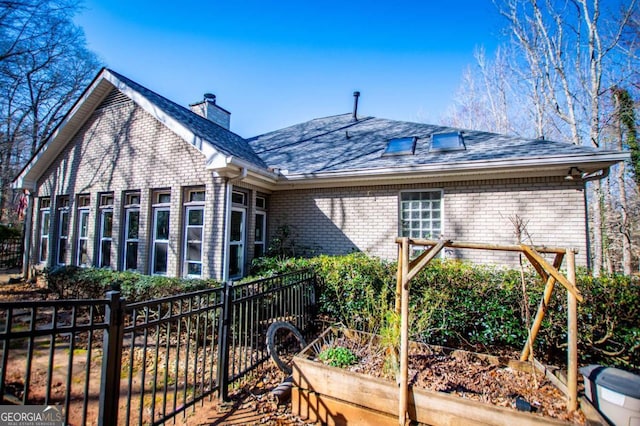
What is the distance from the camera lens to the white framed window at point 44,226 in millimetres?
10719

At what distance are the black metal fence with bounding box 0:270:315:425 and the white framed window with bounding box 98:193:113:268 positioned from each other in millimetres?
2348

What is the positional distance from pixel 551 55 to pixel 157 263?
2157cm

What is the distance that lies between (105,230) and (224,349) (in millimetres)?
7659

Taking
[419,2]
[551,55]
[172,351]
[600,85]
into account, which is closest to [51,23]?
[419,2]

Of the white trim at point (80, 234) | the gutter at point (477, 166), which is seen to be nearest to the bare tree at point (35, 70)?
the white trim at point (80, 234)

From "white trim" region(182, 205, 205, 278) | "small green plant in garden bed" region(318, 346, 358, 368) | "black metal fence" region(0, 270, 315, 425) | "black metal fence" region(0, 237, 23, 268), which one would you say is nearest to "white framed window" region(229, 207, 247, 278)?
"white trim" region(182, 205, 205, 278)

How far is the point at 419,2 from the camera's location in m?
8.85

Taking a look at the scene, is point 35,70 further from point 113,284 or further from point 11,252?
point 113,284

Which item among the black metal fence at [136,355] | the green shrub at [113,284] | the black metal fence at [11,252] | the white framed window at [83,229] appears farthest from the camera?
the black metal fence at [11,252]

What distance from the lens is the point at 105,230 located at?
891 cm

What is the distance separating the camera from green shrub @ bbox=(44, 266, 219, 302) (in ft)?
19.8

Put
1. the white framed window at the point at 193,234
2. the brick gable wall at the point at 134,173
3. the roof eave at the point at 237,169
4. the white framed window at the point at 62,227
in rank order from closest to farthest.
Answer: the roof eave at the point at 237,169 → the brick gable wall at the point at 134,173 → the white framed window at the point at 193,234 → the white framed window at the point at 62,227

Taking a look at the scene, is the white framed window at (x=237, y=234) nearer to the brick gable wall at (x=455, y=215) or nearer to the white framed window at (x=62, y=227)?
the brick gable wall at (x=455, y=215)

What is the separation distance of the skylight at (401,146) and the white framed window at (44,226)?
1225 centimetres
